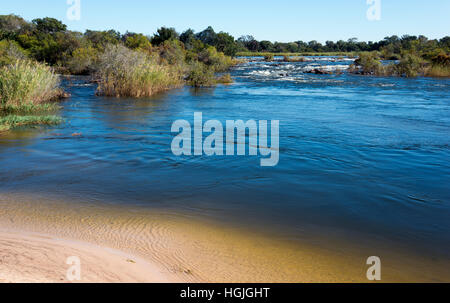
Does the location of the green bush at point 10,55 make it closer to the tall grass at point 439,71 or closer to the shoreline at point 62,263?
the shoreline at point 62,263

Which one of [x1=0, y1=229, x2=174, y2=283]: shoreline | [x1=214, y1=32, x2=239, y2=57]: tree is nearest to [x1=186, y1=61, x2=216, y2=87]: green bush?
[x1=0, y1=229, x2=174, y2=283]: shoreline

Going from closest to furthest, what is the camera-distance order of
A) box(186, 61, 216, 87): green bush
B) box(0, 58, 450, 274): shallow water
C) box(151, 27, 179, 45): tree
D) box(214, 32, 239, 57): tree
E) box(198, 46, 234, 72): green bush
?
box(0, 58, 450, 274): shallow water → box(186, 61, 216, 87): green bush → box(198, 46, 234, 72): green bush → box(151, 27, 179, 45): tree → box(214, 32, 239, 57): tree

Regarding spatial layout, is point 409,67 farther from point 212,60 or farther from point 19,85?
point 19,85

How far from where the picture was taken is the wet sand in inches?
151

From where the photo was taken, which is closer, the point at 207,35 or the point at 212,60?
the point at 212,60

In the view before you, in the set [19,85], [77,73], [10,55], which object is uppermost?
[10,55]

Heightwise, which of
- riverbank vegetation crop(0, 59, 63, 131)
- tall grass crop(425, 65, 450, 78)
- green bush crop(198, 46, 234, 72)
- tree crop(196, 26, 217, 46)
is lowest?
riverbank vegetation crop(0, 59, 63, 131)

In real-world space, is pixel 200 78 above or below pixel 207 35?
below

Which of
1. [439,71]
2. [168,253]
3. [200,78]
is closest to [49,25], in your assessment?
[200,78]

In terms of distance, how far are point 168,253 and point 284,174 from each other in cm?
435

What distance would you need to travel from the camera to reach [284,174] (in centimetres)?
831

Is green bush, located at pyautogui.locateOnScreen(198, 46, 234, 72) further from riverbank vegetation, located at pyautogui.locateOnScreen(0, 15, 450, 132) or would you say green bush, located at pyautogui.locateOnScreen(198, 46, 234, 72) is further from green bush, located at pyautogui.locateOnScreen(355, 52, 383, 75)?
green bush, located at pyautogui.locateOnScreen(355, 52, 383, 75)

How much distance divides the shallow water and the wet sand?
429mm
